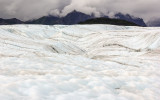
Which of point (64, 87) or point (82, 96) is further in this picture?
point (64, 87)

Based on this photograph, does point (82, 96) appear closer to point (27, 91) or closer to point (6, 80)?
point (27, 91)

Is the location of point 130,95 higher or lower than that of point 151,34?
lower

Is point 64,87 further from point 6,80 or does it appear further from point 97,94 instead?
point 6,80

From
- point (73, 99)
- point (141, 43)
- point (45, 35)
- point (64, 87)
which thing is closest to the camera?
point (73, 99)

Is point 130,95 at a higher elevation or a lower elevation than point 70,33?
lower

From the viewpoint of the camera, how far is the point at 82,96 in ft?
22.9

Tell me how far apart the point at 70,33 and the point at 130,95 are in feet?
99.6

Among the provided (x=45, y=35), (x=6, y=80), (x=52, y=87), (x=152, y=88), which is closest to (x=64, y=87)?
(x=52, y=87)

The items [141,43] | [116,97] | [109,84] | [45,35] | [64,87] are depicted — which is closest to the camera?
[116,97]

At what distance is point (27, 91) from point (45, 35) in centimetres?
2998

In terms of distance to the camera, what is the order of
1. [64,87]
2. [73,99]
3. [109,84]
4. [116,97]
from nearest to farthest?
1. [73,99]
2. [116,97]
3. [64,87]
4. [109,84]

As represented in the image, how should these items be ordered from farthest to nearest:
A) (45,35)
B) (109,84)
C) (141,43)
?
(45,35)
(141,43)
(109,84)

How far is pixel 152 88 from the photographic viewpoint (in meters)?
8.53

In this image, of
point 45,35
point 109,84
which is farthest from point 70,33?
point 109,84
